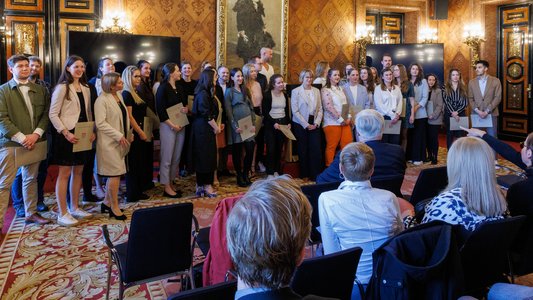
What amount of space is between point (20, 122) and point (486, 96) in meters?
7.06

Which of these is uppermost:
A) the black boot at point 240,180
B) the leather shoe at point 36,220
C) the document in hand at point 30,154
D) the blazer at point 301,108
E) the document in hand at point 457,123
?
the blazer at point 301,108

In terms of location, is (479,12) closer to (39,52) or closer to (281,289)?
(39,52)

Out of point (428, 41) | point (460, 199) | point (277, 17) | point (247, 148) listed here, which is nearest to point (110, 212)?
point (247, 148)

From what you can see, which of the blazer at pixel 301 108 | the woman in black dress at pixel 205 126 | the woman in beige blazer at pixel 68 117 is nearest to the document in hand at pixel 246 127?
the woman in black dress at pixel 205 126

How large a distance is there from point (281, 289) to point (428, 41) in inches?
455

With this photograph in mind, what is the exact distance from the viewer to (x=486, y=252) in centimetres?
249

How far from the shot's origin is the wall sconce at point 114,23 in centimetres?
831

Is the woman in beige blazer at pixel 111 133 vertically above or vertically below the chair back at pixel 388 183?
above

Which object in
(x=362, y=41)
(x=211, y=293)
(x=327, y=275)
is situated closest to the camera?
(x=211, y=293)

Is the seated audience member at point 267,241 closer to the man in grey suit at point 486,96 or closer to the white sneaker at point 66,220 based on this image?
the white sneaker at point 66,220

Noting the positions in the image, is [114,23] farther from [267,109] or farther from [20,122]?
[20,122]

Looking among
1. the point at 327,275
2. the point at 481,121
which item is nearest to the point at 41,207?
the point at 327,275

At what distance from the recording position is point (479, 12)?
11.2 metres

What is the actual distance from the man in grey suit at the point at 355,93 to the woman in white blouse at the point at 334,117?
240 mm
